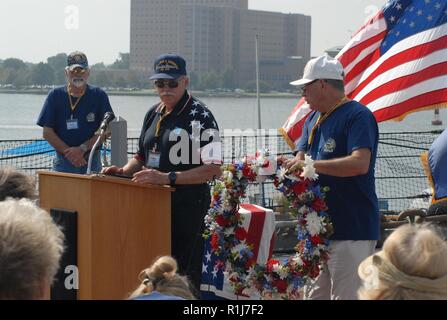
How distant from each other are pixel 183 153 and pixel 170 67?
619 mm

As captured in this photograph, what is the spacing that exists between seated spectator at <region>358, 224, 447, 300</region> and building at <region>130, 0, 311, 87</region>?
51.8ft

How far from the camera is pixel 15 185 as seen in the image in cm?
445

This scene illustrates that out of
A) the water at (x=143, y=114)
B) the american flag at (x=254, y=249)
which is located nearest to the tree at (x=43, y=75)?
the water at (x=143, y=114)

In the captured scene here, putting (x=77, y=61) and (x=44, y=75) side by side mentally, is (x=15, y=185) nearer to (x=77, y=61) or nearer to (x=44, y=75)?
(x=77, y=61)

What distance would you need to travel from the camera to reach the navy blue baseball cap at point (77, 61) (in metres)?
8.11

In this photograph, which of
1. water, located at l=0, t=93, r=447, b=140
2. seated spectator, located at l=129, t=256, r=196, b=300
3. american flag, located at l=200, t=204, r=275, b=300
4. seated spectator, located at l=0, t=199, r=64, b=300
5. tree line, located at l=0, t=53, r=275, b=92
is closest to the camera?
seated spectator, located at l=0, t=199, r=64, b=300

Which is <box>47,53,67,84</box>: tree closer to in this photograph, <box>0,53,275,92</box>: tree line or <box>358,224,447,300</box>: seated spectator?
<box>0,53,275,92</box>: tree line

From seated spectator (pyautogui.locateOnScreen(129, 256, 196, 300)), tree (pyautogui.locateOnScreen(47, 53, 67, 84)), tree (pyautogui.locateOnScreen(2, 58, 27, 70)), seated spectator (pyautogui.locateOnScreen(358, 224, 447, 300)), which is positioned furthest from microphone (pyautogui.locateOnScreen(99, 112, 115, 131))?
tree (pyautogui.locateOnScreen(2, 58, 27, 70))

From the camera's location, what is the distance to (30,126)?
24.9 metres

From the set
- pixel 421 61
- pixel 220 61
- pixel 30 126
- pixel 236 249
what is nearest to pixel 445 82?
pixel 421 61

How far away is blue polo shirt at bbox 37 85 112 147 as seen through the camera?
8.13 metres

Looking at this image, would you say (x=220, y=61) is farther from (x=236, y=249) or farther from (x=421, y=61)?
(x=236, y=249)

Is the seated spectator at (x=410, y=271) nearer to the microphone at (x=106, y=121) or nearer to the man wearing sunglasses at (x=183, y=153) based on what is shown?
the man wearing sunglasses at (x=183, y=153)
